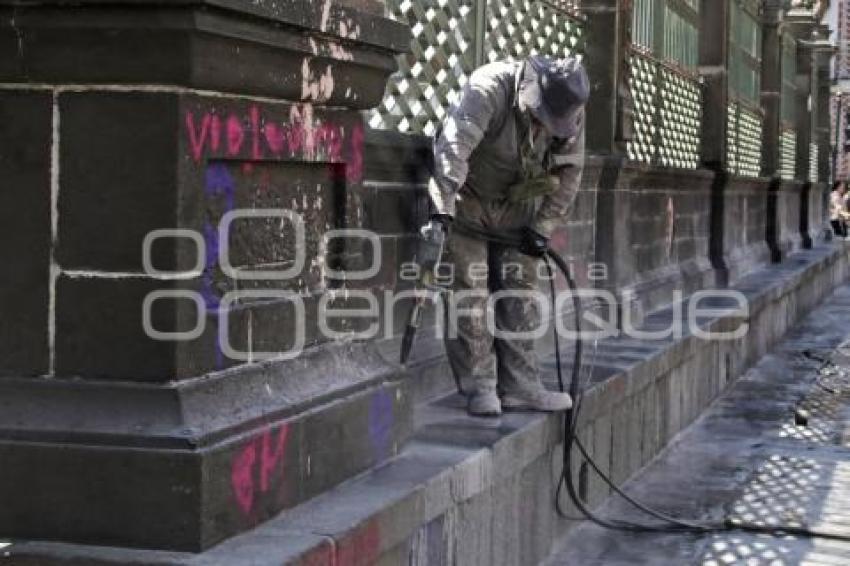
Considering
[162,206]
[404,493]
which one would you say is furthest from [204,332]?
[404,493]

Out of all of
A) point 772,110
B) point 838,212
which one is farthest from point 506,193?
point 838,212

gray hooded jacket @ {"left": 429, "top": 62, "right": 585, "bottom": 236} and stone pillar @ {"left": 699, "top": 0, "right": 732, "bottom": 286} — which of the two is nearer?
gray hooded jacket @ {"left": 429, "top": 62, "right": 585, "bottom": 236}

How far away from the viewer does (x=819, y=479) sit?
26.8 feet

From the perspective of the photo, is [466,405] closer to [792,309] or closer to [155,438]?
[155,438]

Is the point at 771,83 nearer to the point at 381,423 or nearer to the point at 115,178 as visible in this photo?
the point at 381,423

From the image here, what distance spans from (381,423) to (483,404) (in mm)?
1221

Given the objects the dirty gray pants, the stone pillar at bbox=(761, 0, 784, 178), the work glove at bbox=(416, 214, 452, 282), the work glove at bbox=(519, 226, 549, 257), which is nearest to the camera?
the work glove at bbox=(416, 214, 452, 282)

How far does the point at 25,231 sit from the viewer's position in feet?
12.3

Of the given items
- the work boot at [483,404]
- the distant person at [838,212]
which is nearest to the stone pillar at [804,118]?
the distant person at [838,212]

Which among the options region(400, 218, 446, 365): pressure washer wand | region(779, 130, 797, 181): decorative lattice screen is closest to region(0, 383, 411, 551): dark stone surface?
region(400, 218, 446, 365): pressure washer wand

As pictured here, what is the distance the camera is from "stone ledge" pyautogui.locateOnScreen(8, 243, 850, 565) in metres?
3.78

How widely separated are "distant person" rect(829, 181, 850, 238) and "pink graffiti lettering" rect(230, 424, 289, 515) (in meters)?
25.4

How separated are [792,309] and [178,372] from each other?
47.6 feet

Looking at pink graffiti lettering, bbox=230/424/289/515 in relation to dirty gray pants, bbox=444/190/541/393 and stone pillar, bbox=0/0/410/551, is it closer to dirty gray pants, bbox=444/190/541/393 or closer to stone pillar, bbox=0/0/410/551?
stone pillar, bbox=0/0/410/551
